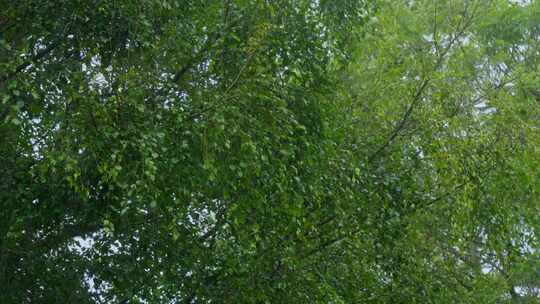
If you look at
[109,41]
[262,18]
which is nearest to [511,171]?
[262,18]

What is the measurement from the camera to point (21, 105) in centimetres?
848

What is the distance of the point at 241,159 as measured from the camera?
9164 mm

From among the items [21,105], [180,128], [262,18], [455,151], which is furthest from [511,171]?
[21,105]

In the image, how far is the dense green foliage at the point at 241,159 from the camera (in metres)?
9.08

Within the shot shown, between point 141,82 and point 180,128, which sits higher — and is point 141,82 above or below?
above

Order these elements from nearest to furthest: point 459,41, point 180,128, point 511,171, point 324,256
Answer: point 180,128, point 324,256, point 511,171, point 459,41

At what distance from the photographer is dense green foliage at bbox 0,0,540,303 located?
908 centimetres

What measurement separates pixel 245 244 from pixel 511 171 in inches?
150

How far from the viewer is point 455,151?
11.2 meters

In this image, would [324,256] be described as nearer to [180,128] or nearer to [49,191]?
[180,128]

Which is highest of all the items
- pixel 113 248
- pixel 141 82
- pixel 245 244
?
pixel 141 82

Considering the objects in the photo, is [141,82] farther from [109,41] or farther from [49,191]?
[49,191]

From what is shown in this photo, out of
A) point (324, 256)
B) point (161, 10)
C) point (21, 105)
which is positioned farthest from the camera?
point (324, 256)

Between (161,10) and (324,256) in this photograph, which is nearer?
(161,10)
